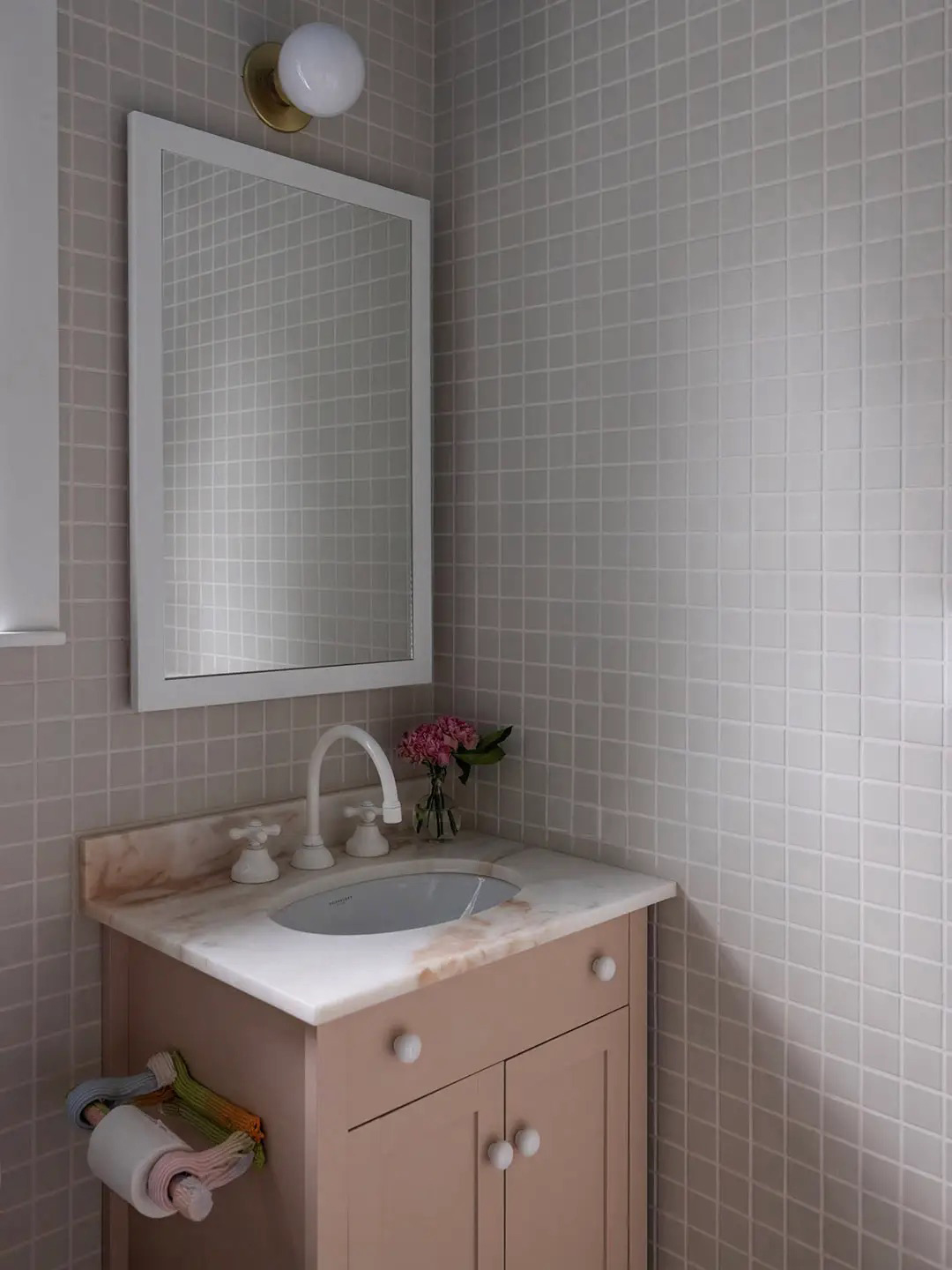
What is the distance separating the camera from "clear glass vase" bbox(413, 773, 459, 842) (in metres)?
1.86

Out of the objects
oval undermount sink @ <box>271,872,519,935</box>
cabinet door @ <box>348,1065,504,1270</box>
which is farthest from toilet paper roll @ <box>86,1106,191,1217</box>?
oval undermount sink @ <box>271,872,519,935</box>

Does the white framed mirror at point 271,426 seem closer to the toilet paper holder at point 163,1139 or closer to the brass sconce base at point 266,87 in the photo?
the brass sconce base at point 266,87

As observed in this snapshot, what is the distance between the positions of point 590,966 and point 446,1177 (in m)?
0.35

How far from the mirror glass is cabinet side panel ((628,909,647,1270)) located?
0.65 m

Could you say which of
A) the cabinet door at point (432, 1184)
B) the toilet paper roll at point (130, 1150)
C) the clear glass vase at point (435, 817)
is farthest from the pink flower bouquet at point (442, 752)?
the toilet paper roll at point (130, 1150)

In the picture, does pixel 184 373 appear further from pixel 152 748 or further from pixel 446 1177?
pixel 446 1177

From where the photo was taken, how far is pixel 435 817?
1.90 m

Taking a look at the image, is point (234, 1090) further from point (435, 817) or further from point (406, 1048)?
point (435, 817)

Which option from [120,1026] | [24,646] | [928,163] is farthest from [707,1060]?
[928,163]

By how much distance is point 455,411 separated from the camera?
1951 mm

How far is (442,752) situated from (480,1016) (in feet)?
1.71

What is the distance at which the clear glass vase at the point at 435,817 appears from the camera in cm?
186

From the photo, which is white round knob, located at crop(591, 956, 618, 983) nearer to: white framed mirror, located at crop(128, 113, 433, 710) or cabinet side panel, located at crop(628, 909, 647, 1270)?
cabinet side panel, located at crop(628, 909, 647, 1270)

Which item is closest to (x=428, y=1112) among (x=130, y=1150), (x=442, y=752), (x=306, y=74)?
(x=130, y=1150)
